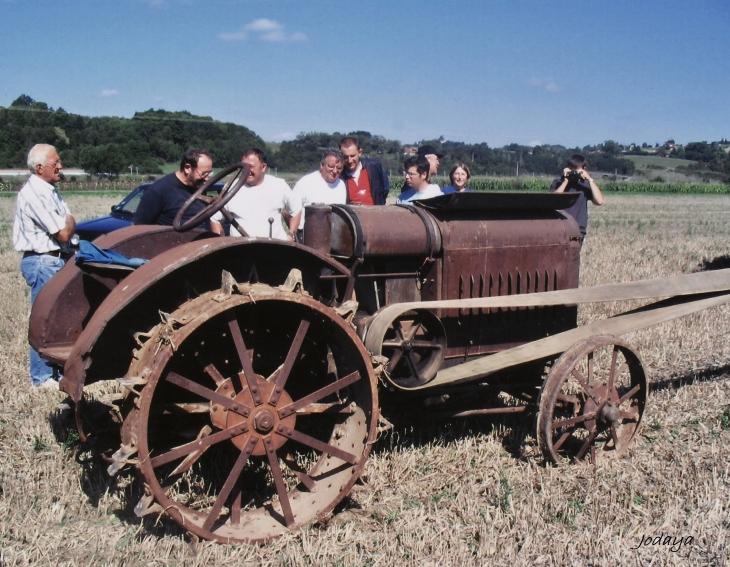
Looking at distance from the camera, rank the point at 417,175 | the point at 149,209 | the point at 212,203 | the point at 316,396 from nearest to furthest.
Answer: the point at 316,396, the point at 212,203, the point at 149,209, the point at 417,175

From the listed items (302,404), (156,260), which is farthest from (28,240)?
(302,404)

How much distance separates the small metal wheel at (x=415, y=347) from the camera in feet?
12.0

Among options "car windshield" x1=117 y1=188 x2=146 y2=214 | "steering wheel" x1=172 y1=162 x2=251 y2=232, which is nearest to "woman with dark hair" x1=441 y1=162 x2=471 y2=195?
"steering wheel" x1=172 y1=162 x2=251 y2=232

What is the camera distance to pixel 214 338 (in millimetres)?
3684

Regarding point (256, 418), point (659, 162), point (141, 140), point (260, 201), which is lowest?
point (256, 418)

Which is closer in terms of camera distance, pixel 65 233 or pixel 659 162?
pixel 65 233

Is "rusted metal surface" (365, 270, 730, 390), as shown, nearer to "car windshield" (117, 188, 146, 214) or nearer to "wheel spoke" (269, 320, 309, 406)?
"wheel spoke" (269, 320, 309, 406)

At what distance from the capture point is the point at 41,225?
5.11 m

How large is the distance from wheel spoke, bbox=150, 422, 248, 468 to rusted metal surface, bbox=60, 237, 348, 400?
1.55ft

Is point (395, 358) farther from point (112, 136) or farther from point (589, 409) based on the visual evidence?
point (112, 136)

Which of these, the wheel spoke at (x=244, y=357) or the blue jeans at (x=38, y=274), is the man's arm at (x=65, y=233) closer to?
the blue jeans at (x=38, y=274)

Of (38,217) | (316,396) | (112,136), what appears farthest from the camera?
(112,136)

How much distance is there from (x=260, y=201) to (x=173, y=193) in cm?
93

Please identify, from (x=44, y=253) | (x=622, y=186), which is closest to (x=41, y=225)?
(x=44, y=253)
